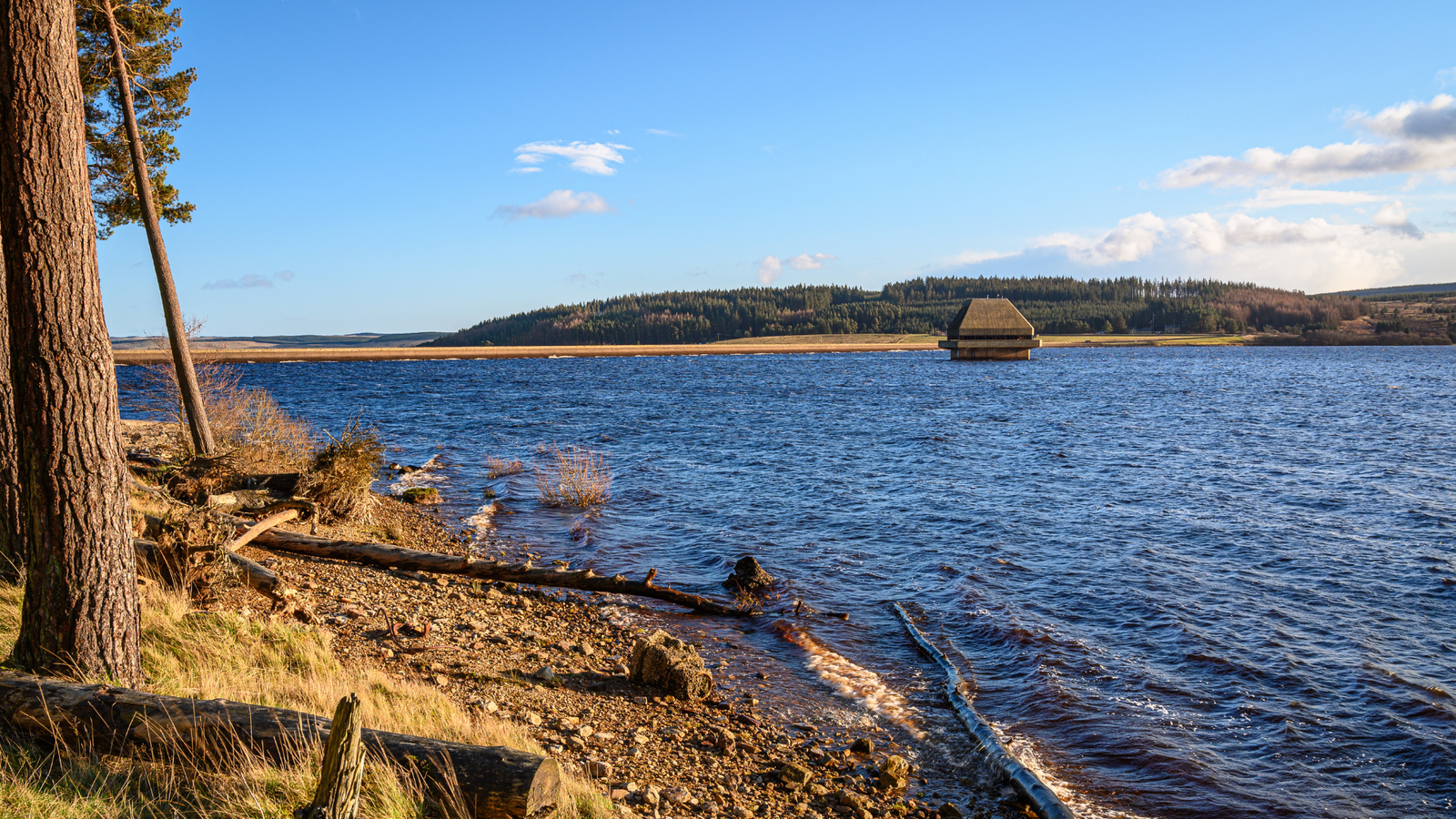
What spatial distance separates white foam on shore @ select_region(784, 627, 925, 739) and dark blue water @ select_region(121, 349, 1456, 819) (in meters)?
0.27

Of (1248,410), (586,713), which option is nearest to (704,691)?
(586,713)

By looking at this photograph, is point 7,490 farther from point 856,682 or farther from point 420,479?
point 420,479

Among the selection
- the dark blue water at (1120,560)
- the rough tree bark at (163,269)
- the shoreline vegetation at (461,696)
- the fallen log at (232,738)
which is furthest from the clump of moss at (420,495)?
the fallen log at (232,738)

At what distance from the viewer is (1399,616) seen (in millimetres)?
11836

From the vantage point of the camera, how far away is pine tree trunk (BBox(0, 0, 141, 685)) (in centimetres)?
571

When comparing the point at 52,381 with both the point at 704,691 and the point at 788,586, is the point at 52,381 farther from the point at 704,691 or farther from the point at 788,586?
the point at 788,586

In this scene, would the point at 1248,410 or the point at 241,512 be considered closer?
the point at 241,512

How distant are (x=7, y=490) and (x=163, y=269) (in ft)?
36.9

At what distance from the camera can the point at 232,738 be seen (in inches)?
199

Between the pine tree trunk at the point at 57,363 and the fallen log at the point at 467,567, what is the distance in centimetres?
620

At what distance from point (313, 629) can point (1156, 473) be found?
2454cm

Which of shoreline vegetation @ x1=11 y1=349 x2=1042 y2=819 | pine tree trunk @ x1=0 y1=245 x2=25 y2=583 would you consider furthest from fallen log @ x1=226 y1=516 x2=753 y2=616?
pine tree trunk @ x1=0 y1=245 x2=25 y2=583

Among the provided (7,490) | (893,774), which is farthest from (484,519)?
(893,774)

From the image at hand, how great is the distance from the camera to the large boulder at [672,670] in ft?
28.3
